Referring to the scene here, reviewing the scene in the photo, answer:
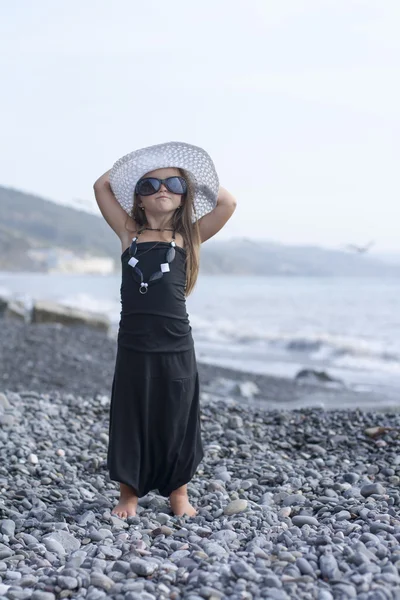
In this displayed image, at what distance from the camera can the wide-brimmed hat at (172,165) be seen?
4516 mm

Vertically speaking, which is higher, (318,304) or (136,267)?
(318,304)

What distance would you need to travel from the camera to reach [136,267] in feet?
14.5

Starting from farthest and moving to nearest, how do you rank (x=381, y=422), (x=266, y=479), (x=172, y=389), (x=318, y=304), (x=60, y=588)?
(x=318, y=304) → (x=381, y=422) → (x=266, y=479) → (x=172, y=389) → (x=60, y=588)

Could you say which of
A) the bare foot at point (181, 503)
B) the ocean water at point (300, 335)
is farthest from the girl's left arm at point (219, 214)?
the ocean water at point (300, 335)

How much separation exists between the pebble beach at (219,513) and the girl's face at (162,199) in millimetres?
1842

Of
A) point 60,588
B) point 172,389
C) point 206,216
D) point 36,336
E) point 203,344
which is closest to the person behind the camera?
point 60,588

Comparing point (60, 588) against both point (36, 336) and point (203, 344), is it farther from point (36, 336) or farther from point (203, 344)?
point (203, 344)

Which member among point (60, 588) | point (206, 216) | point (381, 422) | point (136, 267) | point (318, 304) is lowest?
point (60, 588)

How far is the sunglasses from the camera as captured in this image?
4465 millimetres

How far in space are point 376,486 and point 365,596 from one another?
198 cm

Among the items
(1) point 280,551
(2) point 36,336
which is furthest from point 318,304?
(1) point 280,551

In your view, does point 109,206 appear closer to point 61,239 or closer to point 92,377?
point 92,377

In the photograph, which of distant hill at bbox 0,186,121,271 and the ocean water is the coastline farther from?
distant hill at bbox 0,186,121,271

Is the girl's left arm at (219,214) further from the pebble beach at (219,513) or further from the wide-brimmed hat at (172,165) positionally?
the pebble beach at (219,513)
